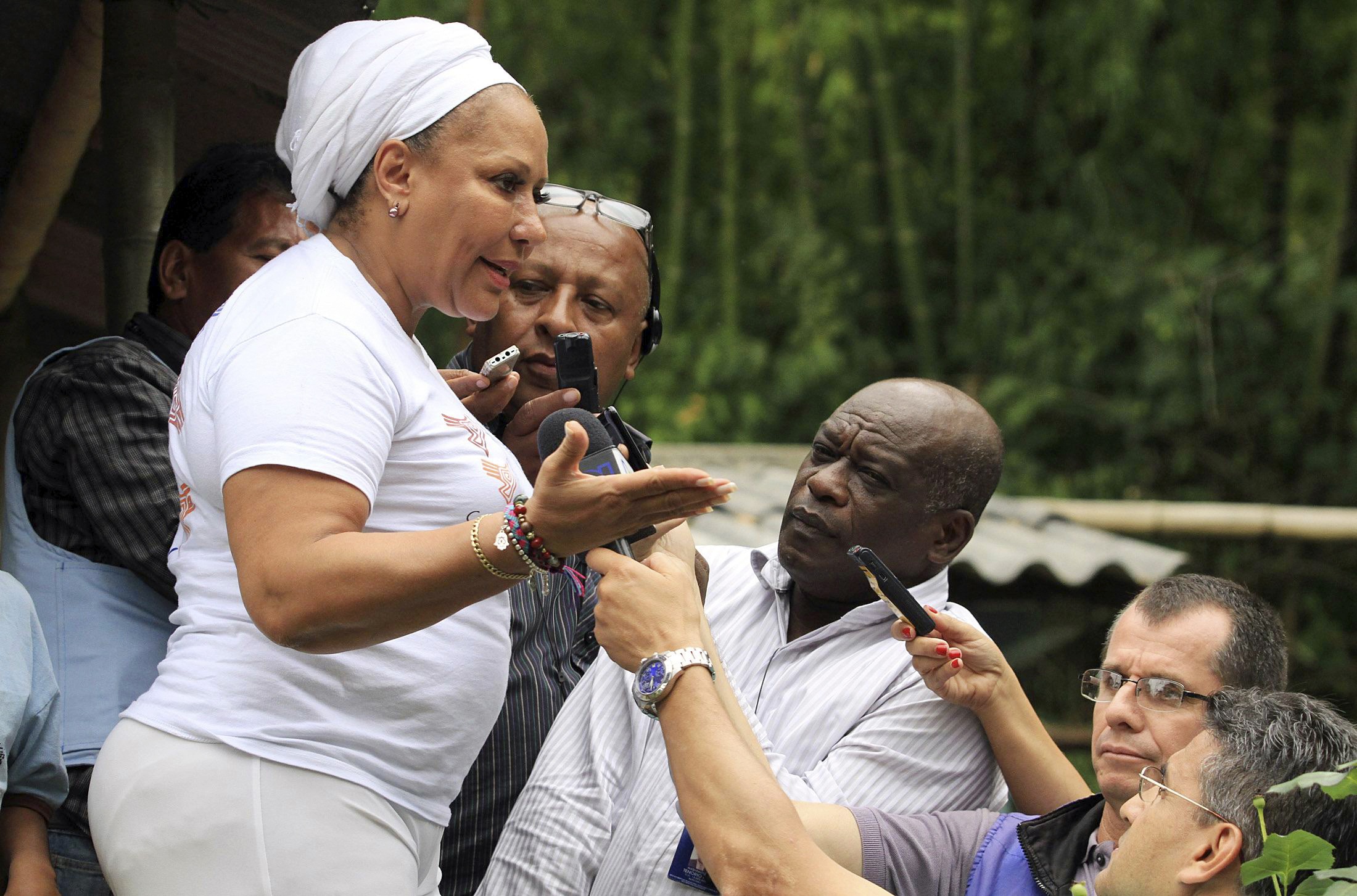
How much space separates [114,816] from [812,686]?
3.77ft

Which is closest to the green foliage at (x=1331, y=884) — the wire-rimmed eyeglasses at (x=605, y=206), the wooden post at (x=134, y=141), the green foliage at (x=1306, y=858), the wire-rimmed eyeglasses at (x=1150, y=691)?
the green foliage at (x=1306, y=858)

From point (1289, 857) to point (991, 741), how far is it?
68 centimetres

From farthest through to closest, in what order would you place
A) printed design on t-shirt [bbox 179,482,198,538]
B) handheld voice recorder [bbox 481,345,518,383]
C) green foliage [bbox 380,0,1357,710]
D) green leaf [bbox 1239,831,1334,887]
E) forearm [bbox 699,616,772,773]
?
green foliage [bbox 380,0,1357,710] < handheld voice recorder [bbox 481,345,518,383] < forearm [bbox 699,616,772,773] < printed design on t-shirt [bbox 179,482,198,538] < green leaf [bbox 1239,831,1334,887]

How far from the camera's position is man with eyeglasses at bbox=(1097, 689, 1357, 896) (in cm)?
191

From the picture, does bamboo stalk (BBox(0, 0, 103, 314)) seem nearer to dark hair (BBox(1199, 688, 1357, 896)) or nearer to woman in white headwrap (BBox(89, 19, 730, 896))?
woman in white headwrap (BBox(89, 19, 730, 896))

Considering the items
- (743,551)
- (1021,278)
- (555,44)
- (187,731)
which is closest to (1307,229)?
(1021,278)

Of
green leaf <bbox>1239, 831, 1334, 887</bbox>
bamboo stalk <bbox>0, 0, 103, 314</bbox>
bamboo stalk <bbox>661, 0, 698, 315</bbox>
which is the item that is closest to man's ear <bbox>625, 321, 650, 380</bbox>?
bamboo stalk <bbox>0, 0, 103, 314</bbox>

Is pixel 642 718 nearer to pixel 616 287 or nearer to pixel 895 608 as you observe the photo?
pixel 895 608

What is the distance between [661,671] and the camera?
1.97 meters

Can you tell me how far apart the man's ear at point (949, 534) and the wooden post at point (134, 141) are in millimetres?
1677

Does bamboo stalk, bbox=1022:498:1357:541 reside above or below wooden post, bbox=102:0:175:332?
below

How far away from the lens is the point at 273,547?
5.15 ft

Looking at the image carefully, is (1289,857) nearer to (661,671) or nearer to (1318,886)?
(1318,886)

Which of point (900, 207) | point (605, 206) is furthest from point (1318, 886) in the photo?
point (900, 207)
